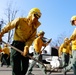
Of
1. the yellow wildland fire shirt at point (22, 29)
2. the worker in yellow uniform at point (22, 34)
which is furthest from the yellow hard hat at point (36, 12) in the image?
the yellow wildland fire shirt at point (22, 29)

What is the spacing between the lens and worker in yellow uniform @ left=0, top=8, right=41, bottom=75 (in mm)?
5945

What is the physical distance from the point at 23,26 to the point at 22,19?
14 cm

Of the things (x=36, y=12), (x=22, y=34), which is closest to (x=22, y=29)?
(x=22, y=34)

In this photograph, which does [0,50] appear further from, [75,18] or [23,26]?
[23,26]

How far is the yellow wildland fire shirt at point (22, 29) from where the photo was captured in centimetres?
592

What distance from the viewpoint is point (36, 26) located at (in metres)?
6.03

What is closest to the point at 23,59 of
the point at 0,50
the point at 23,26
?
the point at 23,26

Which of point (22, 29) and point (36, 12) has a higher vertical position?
point (36, 12)

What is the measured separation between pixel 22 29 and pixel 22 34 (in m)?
0.10

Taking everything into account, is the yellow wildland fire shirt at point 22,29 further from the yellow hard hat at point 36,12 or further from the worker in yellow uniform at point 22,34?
the yellow hard hat at point 36,12

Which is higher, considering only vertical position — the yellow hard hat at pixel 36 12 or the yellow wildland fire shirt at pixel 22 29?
the yellow hard hat at pixel 36 12

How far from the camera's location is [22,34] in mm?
6000

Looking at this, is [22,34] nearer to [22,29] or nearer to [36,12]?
[22,29]

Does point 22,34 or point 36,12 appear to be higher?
point 36,12
